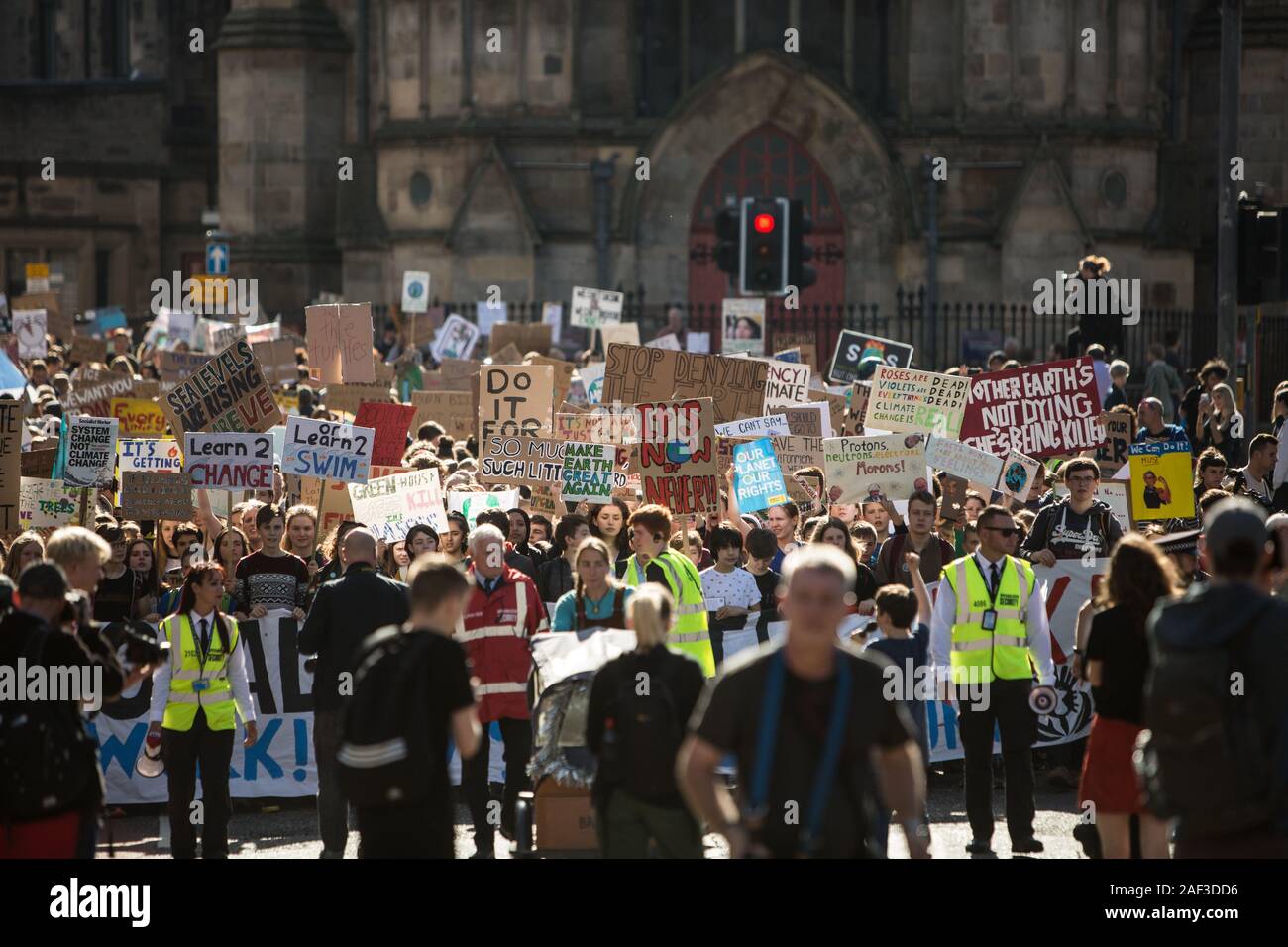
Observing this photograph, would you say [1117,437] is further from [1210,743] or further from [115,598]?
[1210,743]

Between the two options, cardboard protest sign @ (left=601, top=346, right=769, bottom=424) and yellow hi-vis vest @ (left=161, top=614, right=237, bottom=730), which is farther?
cardboard protest sign @ (left=601, top=346, right=769, bottom=424)

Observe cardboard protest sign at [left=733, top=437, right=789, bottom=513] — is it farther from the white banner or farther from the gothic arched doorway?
the gothic arched doorway

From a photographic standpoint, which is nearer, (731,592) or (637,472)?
(731,592)

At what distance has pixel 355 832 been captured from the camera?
470 inches

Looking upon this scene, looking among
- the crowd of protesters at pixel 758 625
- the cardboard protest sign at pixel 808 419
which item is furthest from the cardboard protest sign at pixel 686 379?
the crowd of protesters at pixel 758 625

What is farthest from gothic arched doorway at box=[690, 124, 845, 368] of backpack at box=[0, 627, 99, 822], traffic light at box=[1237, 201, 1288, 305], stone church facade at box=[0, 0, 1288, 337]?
backpack at box=[0, 627, 99, 822]

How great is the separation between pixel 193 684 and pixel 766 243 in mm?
9008

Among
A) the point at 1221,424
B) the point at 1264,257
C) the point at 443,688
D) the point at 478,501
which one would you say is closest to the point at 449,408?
the point at 478,501

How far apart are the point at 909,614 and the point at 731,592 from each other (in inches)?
94.1

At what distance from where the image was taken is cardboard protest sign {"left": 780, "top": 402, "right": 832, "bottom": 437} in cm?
1747

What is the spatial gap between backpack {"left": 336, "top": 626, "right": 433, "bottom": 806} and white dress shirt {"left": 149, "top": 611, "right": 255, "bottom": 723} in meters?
3.20
